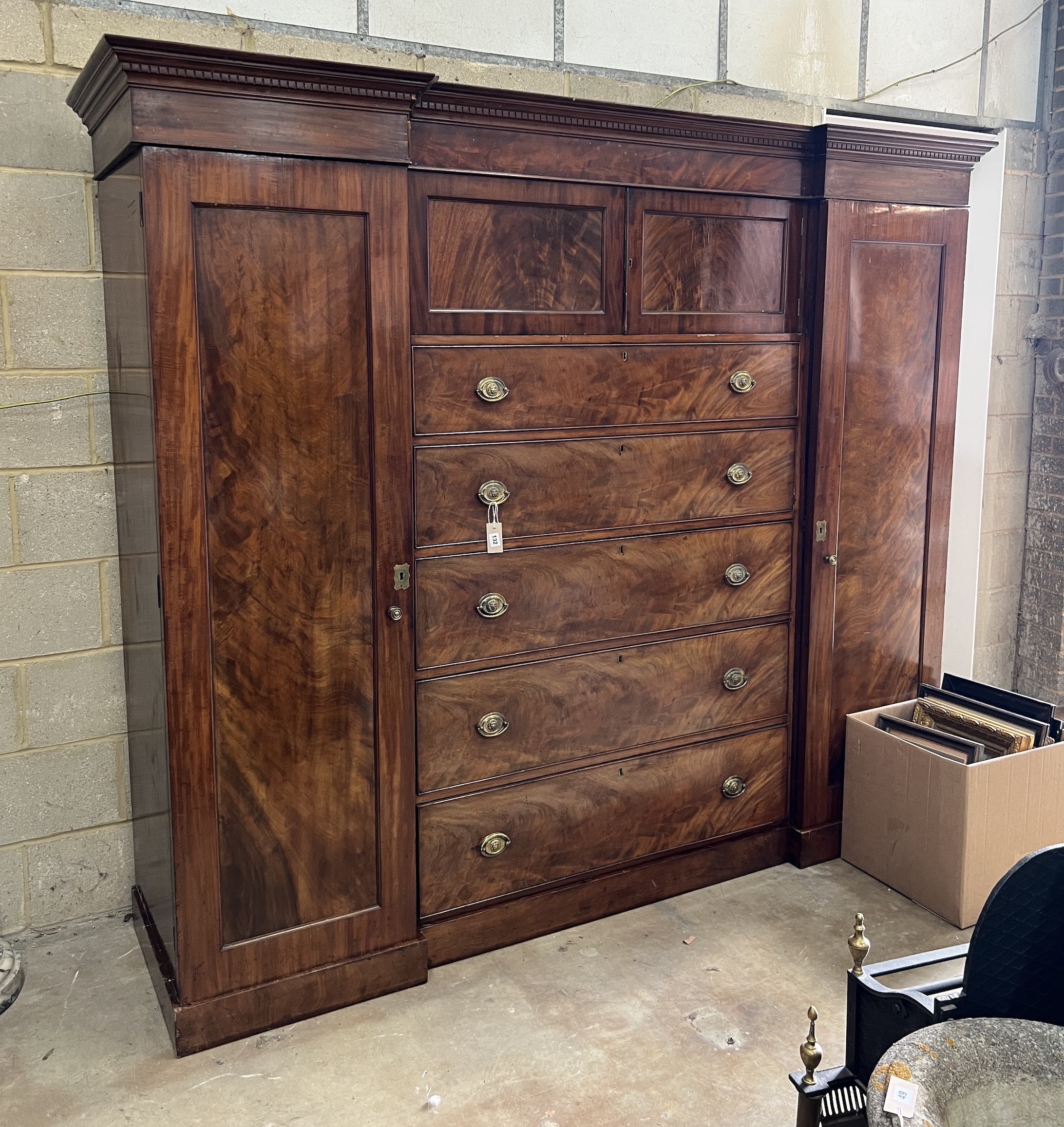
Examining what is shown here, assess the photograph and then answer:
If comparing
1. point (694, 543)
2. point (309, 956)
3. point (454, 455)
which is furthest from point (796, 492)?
point (309, 956)

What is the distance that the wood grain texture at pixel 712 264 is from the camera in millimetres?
2596

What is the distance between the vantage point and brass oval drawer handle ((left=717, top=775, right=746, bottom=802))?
2881 mm

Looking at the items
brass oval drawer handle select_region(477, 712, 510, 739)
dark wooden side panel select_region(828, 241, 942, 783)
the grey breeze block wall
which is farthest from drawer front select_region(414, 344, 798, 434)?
the grey breeze block wall

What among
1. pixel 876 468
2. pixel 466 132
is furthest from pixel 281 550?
pixel 876 468

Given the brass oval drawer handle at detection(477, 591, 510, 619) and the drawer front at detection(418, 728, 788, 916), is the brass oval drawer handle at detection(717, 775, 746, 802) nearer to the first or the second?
the drawer front at detection(418, 728, 788, 916)

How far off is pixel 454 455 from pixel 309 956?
1128 mm

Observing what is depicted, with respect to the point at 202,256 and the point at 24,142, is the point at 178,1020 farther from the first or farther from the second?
the point at 24,142

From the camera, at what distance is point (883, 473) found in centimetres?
297

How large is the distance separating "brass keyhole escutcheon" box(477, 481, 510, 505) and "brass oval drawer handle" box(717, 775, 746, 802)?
1038 millimetres

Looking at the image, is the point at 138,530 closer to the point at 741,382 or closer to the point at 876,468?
the point at 741,382

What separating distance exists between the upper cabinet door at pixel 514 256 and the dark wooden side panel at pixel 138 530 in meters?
0.57

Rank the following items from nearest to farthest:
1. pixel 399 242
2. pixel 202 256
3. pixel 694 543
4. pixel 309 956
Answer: pixel 202 256 → pixel 399 242 → pixel 309 956 → pixel 694 543

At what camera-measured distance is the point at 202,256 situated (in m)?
2.01

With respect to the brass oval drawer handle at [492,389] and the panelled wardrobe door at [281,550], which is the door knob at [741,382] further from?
the panelled wardrobe door at [281,550]
